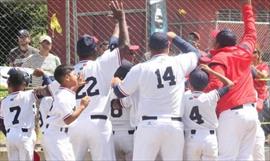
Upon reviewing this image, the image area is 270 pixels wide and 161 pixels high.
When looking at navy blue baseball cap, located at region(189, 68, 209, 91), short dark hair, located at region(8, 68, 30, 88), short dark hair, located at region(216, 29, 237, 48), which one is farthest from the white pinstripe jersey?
short dark hair, located at region(216, 29, 237, 48)

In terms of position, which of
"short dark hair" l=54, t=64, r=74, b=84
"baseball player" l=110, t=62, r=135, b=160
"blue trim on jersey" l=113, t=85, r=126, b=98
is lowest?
"baseball player" l=110, t=62, r=135, b=160

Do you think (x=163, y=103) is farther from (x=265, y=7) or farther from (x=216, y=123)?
(x=265, y=7)

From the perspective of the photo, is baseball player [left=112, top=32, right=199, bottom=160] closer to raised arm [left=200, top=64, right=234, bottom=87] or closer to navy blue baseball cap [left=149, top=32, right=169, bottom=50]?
navy blue baseball cap [left=149, top=32, right=169, bottom=50]

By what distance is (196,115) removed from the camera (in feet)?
27.2

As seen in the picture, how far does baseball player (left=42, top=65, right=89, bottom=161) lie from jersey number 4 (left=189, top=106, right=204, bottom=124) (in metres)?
1.27

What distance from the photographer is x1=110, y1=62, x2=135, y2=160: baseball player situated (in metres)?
8.60

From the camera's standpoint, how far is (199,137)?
8.28m

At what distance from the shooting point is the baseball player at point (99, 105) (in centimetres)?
809

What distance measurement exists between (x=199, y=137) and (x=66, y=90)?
65.5 inches

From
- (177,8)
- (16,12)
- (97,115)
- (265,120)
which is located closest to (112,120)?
(97,115)

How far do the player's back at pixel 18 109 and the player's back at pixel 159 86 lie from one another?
1.62 m

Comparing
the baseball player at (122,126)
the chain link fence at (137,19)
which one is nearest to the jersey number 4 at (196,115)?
the baseball player at (122,126)

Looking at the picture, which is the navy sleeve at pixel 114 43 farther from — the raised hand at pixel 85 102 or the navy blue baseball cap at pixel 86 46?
the raised hand at pixel 85 102

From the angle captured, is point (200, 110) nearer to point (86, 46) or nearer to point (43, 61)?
point (86, 46)
